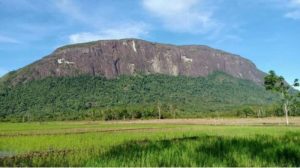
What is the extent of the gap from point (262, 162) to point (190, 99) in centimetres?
19086

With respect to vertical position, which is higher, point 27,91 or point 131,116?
point 27,91

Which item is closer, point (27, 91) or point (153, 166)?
point (153, 166)

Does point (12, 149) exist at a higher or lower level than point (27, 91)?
lower

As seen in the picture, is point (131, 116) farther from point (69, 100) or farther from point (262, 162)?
point (262, 162)

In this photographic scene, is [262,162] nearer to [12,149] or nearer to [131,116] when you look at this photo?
[12,149]

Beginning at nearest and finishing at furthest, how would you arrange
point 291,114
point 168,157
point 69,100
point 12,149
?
point 168,157 → point 12,149 → point 291,114 → point 69,100

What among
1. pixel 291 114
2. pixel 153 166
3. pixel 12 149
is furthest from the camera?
pixel 291 114

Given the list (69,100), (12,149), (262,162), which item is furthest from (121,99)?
(262,162)

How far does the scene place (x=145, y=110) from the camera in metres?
107

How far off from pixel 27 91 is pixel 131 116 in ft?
353

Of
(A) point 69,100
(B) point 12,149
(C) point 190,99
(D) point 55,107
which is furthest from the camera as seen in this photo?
(C) point 190,99

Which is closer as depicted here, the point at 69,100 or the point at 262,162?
the point at 262,162

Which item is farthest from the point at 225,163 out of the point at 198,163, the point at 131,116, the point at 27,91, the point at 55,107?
the point at 27,91

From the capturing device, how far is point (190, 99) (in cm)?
19775
